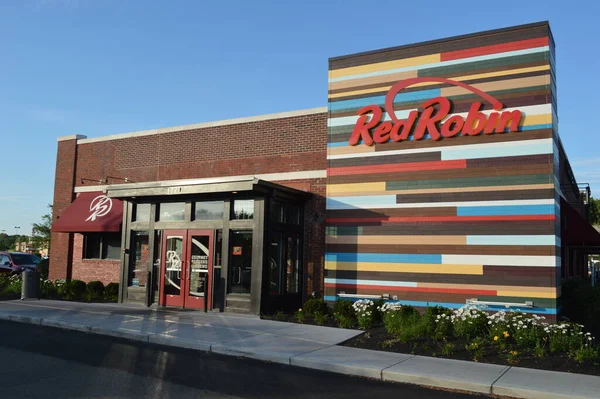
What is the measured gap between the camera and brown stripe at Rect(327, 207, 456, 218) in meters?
13.7

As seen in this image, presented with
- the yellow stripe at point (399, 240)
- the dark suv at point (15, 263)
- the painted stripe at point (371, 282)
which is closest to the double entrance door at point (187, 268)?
the painted stripe at point (371, 282)

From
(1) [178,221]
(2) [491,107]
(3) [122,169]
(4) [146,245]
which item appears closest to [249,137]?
(1) [178,221]

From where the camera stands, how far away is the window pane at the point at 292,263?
15.8 metres

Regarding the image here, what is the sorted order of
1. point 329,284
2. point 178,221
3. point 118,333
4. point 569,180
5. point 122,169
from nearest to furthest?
1. point 118,333
2. point 329,284
3. point 178,221
4. point 122,169
5. point 569,180

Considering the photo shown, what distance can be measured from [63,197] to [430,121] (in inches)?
674

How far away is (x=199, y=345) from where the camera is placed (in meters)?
10.2

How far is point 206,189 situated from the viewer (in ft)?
48.3

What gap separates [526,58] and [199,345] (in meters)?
10.7

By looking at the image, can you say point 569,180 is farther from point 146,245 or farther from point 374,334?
point 146,245

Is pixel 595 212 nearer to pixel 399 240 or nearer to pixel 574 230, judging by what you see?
pixel 574 230

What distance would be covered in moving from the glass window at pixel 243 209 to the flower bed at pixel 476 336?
3.70 metres

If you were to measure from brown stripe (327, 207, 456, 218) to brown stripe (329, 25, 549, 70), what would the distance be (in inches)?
176

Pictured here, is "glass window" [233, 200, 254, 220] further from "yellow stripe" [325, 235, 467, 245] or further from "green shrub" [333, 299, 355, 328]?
"green shrub" [333, 299, 355, 328]

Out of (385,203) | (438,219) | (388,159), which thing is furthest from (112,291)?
(438,219)
